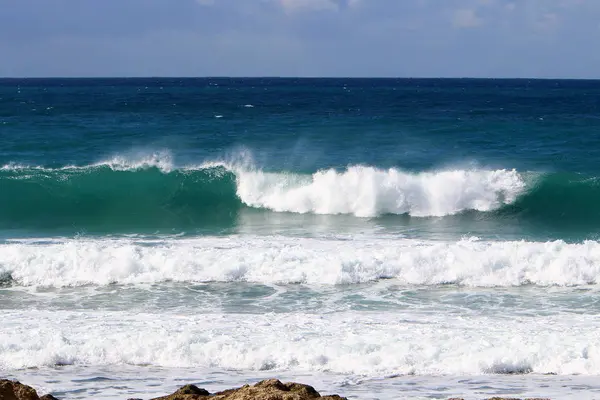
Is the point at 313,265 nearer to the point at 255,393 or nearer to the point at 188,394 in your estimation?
the point at 188,394

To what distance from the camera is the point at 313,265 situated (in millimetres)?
14156

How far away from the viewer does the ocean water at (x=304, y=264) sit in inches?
378

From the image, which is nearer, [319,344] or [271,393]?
[271,393]

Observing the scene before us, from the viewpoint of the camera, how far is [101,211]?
21.0 metres

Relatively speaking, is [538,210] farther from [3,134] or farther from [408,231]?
[3,134]

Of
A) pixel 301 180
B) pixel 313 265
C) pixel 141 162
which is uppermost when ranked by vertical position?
pixel 141 162

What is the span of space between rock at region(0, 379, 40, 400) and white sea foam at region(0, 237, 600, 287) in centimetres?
792

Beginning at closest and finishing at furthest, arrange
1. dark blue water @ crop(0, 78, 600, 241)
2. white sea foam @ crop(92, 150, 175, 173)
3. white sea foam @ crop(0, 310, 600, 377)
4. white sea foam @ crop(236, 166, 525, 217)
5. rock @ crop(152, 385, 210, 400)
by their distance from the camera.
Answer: rock @ crop(152, 385, 210, 400), white sea foam @ crop(0, 310, 600, 377), dark blue water @ crop(0, 78, 600, 241), white sea foam @ crop(236, 166, 525, 217), white sea foam @ crop(92, 150, 175, 173)

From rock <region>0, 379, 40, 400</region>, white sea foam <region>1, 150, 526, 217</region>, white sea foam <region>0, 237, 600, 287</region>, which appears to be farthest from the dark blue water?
rock <region>0, 379, 40, 400</region>

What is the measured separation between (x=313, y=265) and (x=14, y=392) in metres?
8.57

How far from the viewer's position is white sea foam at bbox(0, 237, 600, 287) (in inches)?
546

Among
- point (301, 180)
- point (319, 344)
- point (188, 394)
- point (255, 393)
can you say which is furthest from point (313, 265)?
point (301, 180)

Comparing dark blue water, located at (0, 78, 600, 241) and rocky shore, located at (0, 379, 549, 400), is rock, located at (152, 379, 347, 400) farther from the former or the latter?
dark blue water, located at (0, 78, 600, 241)

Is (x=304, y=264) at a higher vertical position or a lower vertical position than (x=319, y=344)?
higher
